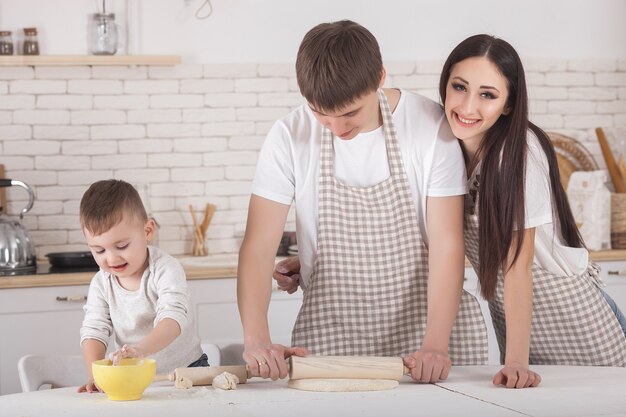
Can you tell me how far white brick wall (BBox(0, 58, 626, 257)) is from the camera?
4.48m

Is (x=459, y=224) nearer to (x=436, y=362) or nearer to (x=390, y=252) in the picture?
(x=390, y=252)

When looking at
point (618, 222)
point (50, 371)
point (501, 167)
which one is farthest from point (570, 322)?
point (618, 222)

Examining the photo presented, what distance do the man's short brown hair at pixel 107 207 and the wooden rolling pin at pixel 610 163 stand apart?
125 inches

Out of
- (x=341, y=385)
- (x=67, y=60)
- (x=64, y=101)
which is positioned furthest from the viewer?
(x=64, y=101)

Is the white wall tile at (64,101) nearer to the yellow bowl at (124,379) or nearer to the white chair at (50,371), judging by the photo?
the white chair at (50,371)

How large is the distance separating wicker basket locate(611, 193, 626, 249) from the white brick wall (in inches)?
41.0

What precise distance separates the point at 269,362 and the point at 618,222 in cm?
301

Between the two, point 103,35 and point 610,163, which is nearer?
point 103,35

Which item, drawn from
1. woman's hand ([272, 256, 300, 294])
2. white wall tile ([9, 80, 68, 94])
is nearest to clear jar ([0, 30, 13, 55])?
white wall tile ([9, 80, 68, 94])

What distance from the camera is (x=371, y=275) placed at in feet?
7.94

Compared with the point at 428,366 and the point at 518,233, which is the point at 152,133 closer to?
the point at 518,233

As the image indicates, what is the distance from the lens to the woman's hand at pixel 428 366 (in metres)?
2.09

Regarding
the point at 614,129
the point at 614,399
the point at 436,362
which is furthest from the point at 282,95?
the point at 614,399

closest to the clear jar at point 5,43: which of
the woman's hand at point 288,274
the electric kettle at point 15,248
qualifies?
the electric kettle at point 15,248
